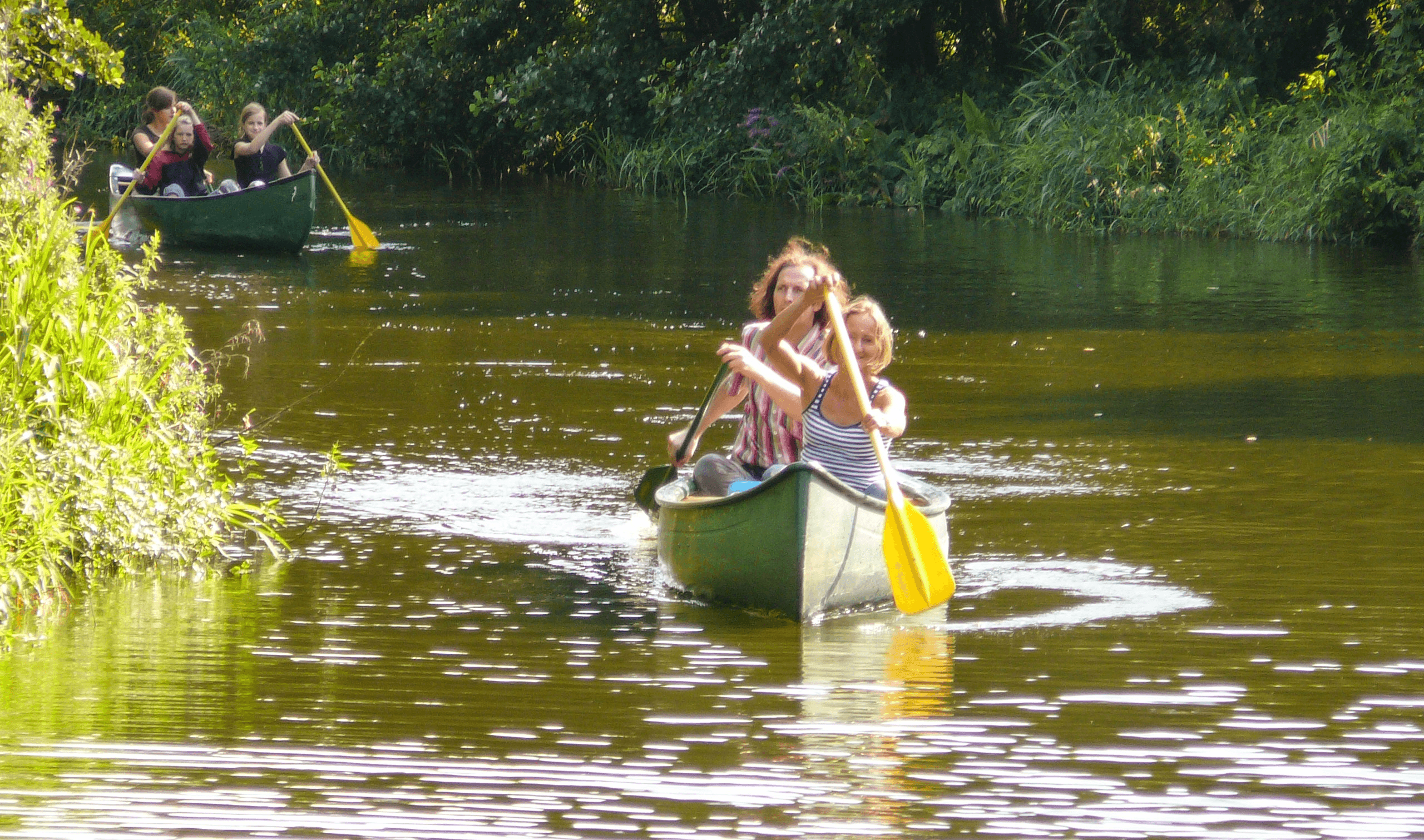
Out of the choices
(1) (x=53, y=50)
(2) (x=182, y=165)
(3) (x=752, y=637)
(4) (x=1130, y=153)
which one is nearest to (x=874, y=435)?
(3) (x=752, y=637)

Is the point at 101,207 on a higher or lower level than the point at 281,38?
lower

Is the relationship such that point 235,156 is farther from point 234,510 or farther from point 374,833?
point 374,833

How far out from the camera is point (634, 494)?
6.86 meters

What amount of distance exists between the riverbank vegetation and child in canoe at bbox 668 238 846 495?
39.1ft

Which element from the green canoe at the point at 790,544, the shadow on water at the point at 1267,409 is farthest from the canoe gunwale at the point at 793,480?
the shadow on water at the point at 1267,409

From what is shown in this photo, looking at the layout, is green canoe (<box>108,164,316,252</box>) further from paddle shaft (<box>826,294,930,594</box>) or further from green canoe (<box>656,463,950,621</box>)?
paddle shaft (<box>826,294,930,594</box>)

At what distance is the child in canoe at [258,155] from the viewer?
15.2 metres

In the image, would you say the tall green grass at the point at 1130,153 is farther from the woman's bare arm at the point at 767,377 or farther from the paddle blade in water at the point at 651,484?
the woman's bare arm at the point at 767,377

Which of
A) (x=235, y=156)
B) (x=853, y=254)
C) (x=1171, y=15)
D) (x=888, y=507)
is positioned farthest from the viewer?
(x=1171, y=15)

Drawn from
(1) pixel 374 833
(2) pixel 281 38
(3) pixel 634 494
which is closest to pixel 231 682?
(1) pixel 374 833

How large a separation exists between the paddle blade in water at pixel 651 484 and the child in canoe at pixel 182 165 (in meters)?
9.68

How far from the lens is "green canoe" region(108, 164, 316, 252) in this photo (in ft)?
49.4

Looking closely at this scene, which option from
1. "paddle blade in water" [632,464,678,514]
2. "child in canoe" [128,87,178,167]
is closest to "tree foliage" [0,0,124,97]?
"paddle blade in water" [632,464,678,514]

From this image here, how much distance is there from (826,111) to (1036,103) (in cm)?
307
